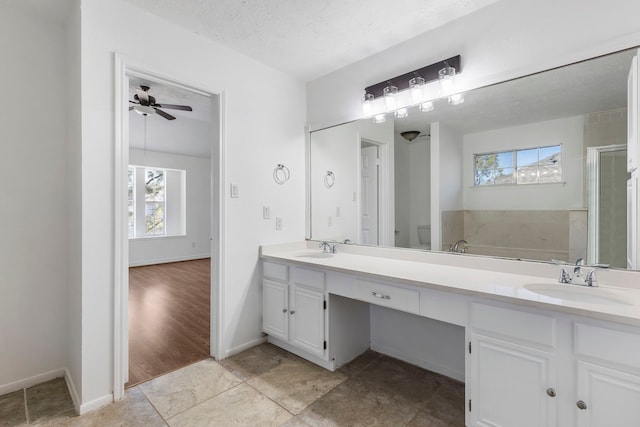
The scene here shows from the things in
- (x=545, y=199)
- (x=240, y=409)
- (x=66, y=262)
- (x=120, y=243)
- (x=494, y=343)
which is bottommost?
(x=240, y=409)

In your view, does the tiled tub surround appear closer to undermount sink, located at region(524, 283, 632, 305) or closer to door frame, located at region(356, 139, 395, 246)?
undermount sink, located at region(524, 283, 632, 305)

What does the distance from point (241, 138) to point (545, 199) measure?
2162mm

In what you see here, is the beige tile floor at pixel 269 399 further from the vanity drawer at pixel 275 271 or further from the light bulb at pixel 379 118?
the light bulb at pixel 379 118

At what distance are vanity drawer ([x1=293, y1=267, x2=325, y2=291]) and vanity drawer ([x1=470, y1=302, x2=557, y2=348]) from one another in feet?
3.37

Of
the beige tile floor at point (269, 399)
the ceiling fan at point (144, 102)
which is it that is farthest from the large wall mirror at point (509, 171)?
the ceiling fan at point (144, 102)

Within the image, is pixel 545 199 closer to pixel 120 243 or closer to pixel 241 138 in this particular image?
pixel 241 138

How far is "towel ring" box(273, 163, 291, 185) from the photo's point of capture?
2773 millimetres

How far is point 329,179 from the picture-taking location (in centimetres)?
295

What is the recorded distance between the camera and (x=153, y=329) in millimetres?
2992

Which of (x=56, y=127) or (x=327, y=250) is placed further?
(x=327, y=250)

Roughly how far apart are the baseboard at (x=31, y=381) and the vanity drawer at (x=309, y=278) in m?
1.76

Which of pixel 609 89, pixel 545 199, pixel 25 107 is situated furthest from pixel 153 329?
pixel 609 89

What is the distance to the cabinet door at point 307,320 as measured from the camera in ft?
7.28

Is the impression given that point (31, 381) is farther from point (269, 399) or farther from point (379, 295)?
point (379, 295)
